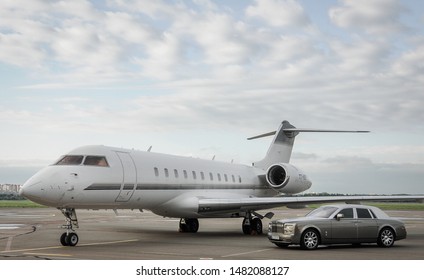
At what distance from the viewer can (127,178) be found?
65.5 ft

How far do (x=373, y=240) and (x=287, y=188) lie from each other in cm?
1041

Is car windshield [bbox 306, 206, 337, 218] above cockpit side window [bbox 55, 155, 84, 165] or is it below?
below

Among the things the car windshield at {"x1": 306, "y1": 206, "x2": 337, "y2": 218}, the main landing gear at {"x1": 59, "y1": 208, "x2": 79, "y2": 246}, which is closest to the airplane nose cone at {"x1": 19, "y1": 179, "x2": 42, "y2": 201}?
the main landing gear at {"x1": 59, "y1": 208, "x2": 79, "y2": 246}

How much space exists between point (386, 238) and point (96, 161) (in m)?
9.29

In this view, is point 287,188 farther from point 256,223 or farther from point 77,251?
point 77,251

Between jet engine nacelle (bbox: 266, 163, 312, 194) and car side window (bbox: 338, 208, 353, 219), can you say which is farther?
jet engine nacelle (bbox: 266, 163, 312, 194)

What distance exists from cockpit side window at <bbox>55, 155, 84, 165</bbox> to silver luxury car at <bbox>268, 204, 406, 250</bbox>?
253 inches

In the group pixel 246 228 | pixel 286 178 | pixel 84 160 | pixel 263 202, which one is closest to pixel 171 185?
pixel 263 202

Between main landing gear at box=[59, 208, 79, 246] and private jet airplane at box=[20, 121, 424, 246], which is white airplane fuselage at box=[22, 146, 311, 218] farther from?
main landing gear at box=[59, 208, 79, 246]

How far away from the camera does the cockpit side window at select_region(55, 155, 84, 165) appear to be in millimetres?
18297

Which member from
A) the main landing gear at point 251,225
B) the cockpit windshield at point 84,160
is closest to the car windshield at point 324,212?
the main landing gear at point 251,225

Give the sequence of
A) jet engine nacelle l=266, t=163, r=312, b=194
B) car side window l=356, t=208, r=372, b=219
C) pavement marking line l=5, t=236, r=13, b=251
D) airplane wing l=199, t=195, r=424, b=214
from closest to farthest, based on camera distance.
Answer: car side window l=356, t=208, r=372, b=219 → pavement marking line l=5, t=236, r=13, b=251 → airplane wing l=199, t=195, r=424, b=214 → jet engine nacelle l=266, t=163, r=312, b=194

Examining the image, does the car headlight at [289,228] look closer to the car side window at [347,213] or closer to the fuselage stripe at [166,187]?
the car side window at [347,213]
